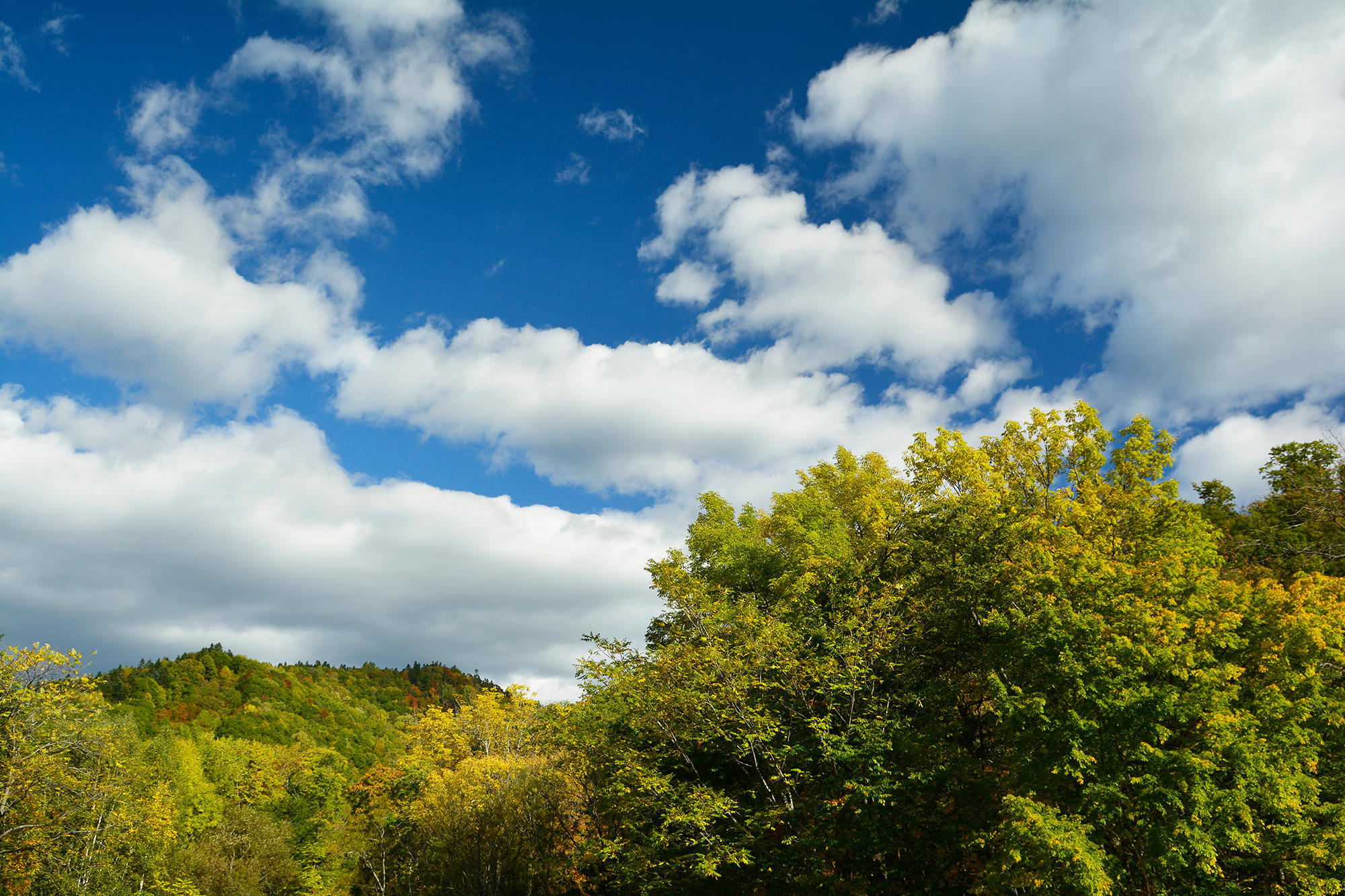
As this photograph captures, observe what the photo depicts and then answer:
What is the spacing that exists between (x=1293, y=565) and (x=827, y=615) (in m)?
30.2

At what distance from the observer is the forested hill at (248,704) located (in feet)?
363

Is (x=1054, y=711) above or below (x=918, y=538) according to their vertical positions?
below

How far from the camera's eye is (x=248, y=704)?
4700 inches

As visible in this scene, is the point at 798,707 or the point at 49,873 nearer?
the point at 798,707

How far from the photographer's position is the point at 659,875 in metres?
25.0

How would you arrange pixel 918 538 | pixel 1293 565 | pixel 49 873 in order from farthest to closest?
pixel 1293 565, pixel 49 873, pixel 918 538

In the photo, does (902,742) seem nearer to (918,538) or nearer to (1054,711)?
(1054,711)

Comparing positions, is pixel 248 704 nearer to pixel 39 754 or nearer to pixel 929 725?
pixel 39 754

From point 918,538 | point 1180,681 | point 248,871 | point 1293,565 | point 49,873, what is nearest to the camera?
point 1180,681

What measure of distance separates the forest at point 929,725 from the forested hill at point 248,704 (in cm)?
7509

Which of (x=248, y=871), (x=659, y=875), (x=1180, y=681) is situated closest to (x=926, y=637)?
(x=1180, y=681)

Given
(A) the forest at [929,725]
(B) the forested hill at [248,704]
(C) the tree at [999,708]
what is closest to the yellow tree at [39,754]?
(A) the forest at [929,725]

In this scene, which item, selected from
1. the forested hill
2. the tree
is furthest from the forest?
the forested hill

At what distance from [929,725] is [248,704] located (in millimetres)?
128951
